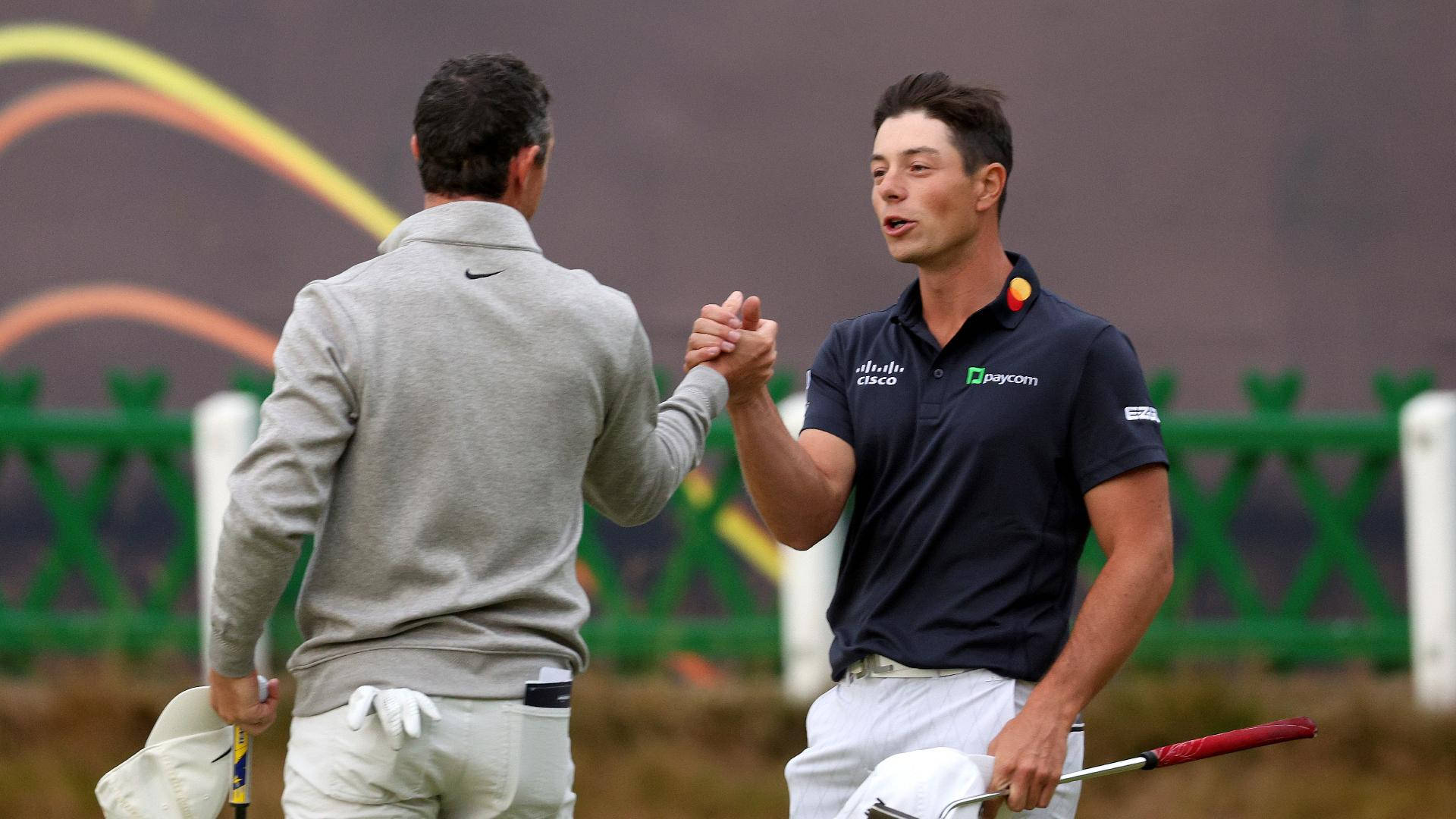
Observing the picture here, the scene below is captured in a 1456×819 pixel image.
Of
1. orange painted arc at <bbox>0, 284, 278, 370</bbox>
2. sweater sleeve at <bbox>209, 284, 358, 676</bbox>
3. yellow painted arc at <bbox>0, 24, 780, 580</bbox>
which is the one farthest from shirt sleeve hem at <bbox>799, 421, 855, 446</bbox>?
orange painted arc at <bbox>0, 284, 278, 370</bbox>

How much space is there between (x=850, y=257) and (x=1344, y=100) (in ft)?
6.26

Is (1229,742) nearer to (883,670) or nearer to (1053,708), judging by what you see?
(1053,708)

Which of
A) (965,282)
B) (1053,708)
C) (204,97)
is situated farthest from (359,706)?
(204,97)

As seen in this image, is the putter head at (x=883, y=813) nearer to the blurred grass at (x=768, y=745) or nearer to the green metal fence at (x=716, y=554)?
the blurred grass at (x=768, y=745)

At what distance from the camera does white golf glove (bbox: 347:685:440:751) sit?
259 cm

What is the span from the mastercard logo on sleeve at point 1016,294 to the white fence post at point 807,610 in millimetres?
2588

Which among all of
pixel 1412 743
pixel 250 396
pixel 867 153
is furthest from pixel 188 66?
pixel 1412 743

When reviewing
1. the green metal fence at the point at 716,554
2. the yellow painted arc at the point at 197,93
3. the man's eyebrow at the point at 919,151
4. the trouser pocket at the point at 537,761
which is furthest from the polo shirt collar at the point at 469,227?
the yellow painted arc at the point at 197,93

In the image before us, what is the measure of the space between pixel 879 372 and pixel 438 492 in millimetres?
876

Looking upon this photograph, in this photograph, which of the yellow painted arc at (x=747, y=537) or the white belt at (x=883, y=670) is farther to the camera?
the yellow painted arc at (x=747, y=537)

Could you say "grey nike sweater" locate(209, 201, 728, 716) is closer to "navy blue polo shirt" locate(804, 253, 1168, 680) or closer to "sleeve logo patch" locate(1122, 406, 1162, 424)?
"navy blue polo shirt" locate(804, 253, 1168, 680)

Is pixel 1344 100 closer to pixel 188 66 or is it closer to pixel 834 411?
pixel 834 411

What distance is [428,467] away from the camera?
104 inches

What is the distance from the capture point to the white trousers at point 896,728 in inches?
112
